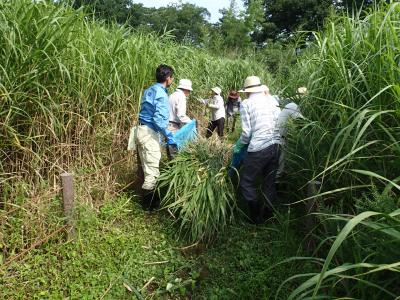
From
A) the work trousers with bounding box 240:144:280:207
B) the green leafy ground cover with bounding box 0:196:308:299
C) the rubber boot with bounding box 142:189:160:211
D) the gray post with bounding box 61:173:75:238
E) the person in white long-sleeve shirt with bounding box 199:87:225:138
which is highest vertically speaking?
the person in white long-sleeve shirt with bounding box 199:87:225:138

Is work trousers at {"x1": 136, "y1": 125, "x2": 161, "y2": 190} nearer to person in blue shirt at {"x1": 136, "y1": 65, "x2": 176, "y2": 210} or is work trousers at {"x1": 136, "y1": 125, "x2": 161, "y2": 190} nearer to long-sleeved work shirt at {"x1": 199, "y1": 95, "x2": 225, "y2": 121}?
person in blue shirt at {"x1": 136, "y1": 65, "x2": 176, "y2": 210}

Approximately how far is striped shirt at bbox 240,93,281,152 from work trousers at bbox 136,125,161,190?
99 centimetres

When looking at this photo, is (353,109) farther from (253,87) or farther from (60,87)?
(60,87)

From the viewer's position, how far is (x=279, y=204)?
3639 mm

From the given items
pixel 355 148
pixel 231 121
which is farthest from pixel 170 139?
pixel 231 121

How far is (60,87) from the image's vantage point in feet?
11.1

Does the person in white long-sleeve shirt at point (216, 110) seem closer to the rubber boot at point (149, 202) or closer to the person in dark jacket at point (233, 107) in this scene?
the person in dark jacket at point (233, 107)

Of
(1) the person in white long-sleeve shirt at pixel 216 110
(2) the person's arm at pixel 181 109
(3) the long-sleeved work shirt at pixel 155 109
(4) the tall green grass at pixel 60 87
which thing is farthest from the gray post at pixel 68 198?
(1) the person in white long-sleeve shirt at pixel 216 110

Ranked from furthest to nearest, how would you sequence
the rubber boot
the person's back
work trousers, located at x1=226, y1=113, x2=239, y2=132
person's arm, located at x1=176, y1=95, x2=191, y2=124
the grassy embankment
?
work trousers, located at x1=226, y1=113, x2=239, y2=132
person's arm, located at x1=176, y1=95, x2=191, y2=124
the rubber boot
the person's back
the grassy embankment

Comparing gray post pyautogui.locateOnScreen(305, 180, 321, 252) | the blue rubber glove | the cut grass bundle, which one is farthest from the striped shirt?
the blue rubber glove

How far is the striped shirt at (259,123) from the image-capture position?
11.2ft

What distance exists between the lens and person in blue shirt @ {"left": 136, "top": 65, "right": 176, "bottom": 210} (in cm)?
378

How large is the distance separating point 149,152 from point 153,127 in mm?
280

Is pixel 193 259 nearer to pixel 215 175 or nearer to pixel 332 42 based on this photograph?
pixel 215 175
